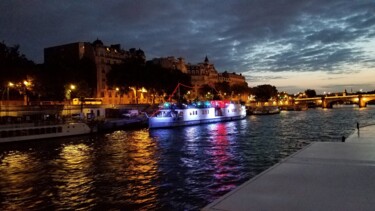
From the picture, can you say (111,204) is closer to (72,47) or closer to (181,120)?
(181,120)

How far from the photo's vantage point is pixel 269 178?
45.0ft

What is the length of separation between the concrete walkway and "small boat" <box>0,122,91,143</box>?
4958 centimetres

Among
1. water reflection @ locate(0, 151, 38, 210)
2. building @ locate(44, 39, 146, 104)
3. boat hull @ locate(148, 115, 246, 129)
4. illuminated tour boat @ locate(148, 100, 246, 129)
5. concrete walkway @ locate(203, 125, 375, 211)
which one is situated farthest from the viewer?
building @ locate(44, 39, 146, 104)

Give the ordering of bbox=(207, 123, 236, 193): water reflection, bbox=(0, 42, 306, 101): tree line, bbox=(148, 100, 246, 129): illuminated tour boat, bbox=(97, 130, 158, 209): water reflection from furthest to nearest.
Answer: bbox=(148, 100, 246, 129): illuminated tour boat, bbox=(0, 42, 306, 101): tree line, bbox=(207, 123, 236, 193): water reflection, bbox=(97, 130, 158, 209): water reflection

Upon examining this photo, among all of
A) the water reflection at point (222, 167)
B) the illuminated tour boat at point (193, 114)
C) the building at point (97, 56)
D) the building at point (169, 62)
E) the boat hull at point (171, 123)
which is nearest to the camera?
the water reflection at point (222, 167)

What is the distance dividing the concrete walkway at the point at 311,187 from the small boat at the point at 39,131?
163ft

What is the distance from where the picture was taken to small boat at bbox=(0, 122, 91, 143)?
54906 millimetres

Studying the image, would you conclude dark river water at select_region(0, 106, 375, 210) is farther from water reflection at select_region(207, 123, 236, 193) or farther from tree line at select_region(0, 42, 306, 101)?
tree line at select_region(0, 42, 306, 101)

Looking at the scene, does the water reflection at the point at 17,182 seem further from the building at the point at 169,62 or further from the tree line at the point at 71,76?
the building at the point at 169,62

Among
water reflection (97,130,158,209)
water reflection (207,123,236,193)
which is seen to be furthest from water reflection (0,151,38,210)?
water reflection (207,123,236,193)

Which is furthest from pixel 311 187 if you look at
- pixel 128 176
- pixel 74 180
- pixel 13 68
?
pixel 13 68

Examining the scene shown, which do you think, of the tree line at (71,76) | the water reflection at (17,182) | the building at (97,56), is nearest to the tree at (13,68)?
the tree line at (71,76)

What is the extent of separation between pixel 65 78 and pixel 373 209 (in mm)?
86847

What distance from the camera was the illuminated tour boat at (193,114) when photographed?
7838cm
